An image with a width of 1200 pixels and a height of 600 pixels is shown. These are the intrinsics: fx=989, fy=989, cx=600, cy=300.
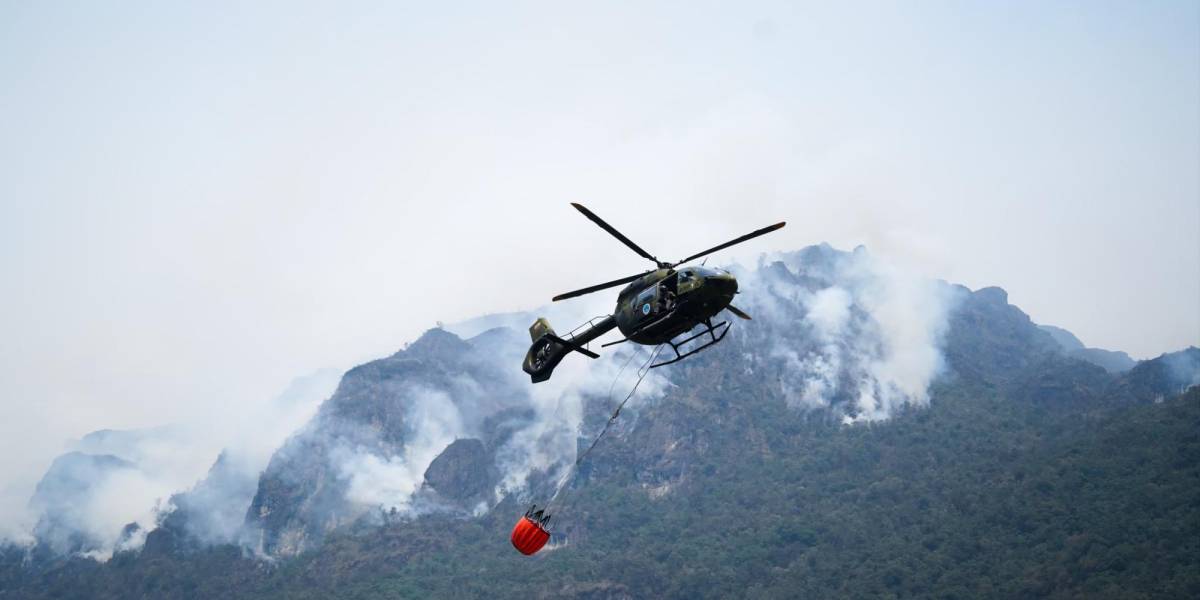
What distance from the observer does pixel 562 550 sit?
200 metres

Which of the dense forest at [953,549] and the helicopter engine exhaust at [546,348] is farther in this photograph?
the dense forest at [953,549]

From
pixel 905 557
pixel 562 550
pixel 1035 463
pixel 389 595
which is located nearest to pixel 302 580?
pixel 389 595

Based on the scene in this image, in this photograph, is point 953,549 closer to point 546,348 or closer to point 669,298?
point 546,348

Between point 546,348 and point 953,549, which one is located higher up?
point 546,348

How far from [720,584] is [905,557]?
32.7 m

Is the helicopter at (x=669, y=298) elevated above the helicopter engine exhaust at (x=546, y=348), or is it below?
below

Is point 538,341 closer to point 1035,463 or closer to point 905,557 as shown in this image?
point 905,557

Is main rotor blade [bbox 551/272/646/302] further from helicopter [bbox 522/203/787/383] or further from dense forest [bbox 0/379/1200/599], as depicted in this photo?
dense forest [bbox 0/379/1200/599]

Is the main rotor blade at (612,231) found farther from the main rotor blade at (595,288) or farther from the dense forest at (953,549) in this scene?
the dense forest at (953,549)

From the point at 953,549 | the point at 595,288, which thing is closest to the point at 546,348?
the point at 595,288

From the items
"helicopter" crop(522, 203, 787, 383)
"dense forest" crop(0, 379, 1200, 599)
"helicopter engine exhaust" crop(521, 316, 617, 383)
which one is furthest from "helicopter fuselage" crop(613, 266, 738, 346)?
"dense forest" crop(0, 379, 1200, 599)

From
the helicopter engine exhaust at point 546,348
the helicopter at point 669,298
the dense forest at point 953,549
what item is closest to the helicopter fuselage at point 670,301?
the helicopter at point 669,298

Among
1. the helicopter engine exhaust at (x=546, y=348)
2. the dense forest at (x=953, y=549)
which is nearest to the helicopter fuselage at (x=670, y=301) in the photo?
the helicopter engine exhaust at (x=546, y=348)

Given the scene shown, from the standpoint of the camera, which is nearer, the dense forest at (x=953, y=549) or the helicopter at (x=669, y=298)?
the helicopter at (x=669, y=298)
